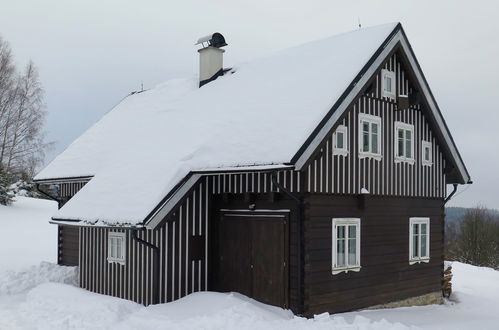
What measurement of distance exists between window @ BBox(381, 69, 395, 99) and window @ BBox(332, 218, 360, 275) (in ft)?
11.9

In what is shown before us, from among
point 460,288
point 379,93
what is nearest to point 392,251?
point 379,93

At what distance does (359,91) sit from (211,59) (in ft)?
23.0

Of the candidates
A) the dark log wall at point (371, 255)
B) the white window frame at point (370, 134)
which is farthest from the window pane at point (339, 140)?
the dark log wall at point (371, 255)

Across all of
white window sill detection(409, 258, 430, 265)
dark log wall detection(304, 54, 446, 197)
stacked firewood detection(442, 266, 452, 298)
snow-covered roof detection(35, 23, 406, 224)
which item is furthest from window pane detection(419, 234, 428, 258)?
snow-covered roof detection(35, 23, 406, 224)

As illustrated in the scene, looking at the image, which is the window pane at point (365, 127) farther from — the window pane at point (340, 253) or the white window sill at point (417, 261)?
the white window sill at point (417, 261)

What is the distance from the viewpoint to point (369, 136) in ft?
46.8

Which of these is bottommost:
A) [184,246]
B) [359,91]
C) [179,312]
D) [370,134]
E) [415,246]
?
[179,312]

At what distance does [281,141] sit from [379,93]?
3922 millimetres

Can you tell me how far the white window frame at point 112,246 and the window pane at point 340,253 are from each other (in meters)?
5.36

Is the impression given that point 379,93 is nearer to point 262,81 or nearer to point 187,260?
point 262,81

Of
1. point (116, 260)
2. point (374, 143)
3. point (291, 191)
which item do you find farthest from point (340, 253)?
point (116, 260)

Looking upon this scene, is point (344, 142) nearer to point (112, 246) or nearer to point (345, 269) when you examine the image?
point (345, 269)

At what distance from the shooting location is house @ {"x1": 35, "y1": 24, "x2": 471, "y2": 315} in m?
12.6

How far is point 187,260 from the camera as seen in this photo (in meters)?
13.7
